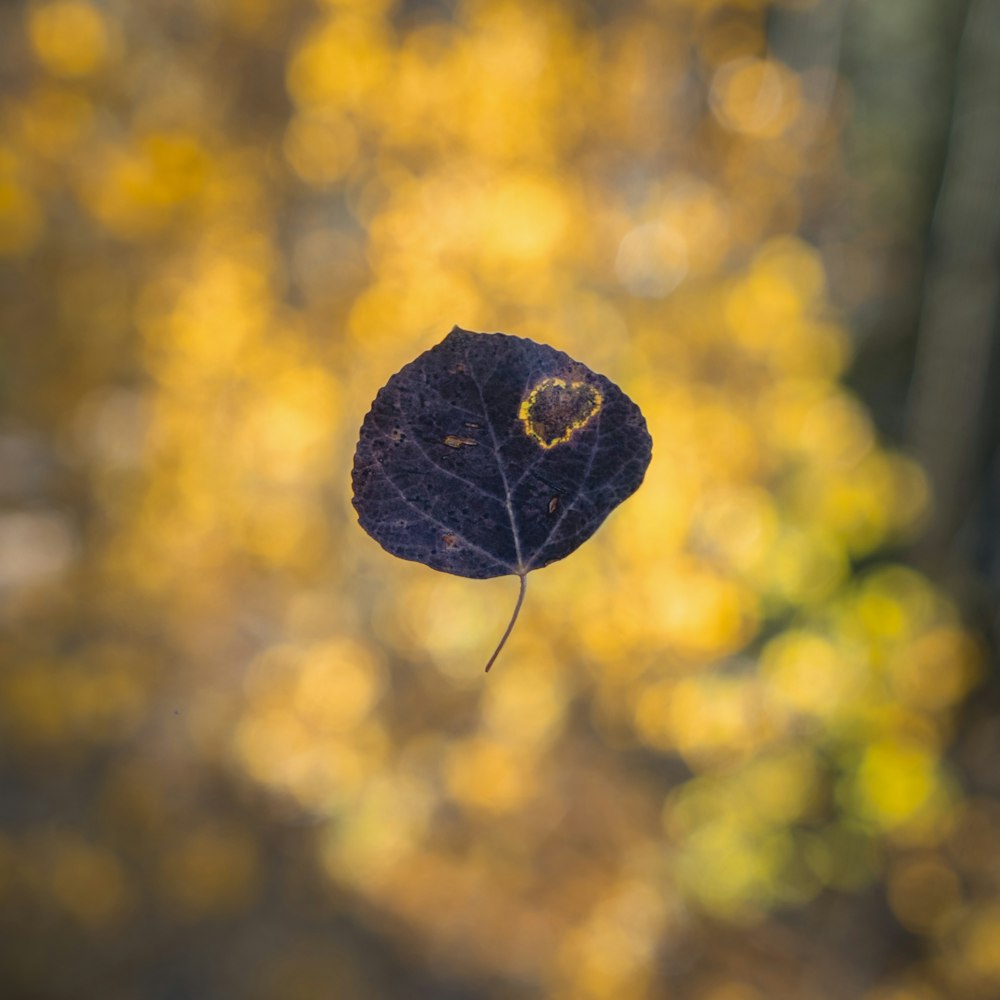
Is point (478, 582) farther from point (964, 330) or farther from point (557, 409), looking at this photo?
point (557, 409)

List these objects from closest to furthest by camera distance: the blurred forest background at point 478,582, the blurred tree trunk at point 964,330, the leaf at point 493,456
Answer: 1. the leaf at point 493,456
2. the blurred forest background at point 478,582
3. the blurred tree trunk at point 964,330

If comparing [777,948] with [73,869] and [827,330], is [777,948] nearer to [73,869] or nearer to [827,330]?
[827,330]

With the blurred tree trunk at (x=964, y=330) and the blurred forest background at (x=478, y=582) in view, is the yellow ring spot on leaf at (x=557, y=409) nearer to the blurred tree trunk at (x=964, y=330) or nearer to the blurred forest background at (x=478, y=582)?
the blurred forest background at (x=478, y=582)

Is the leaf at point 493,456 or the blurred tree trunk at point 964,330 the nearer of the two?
the leaf at point 493,456

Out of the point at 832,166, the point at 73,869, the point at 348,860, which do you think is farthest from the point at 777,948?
the point at 832,166

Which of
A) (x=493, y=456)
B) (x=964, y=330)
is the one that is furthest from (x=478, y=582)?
(x=493, y=456)

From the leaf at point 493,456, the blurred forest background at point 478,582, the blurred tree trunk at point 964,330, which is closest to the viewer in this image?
the leaf at point 493,456

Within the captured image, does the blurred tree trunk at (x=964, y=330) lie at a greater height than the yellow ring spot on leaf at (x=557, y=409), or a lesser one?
greater

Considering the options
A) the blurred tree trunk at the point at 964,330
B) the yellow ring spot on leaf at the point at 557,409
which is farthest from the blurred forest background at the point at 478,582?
the yellow ring spot on leaf at the point at 557,409
